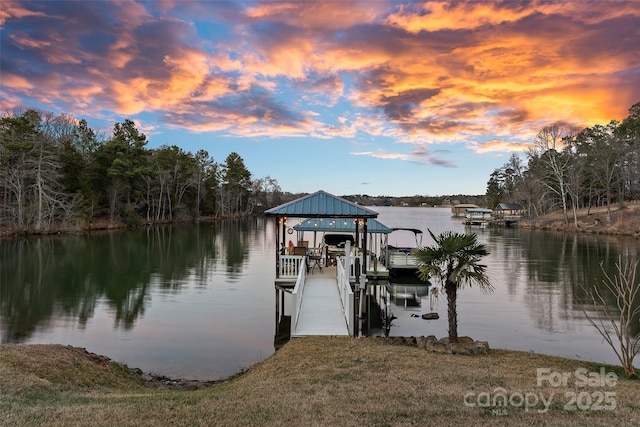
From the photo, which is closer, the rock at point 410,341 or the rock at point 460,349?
the rock at point 460,349

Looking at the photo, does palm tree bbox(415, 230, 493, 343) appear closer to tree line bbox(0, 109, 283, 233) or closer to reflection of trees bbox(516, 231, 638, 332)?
reflection of trees bbox(516, 231, 638, 332)

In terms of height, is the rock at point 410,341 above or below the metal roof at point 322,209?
below

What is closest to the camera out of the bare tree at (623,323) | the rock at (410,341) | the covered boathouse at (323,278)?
the bare tree at (623,323)

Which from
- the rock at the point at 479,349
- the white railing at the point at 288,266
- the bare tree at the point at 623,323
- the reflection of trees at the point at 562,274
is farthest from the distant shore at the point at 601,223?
the rock at the point at 479,349

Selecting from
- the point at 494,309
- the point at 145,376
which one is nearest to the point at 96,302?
the point at 145,376

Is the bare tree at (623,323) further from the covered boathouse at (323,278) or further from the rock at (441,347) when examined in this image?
the covered boathouse at (323,278)

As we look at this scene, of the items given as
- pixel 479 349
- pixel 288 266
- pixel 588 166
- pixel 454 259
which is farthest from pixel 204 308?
pixel 588 166

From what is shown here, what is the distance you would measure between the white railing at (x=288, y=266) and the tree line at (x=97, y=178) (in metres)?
32.2

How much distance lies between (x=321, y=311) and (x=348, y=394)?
527cm

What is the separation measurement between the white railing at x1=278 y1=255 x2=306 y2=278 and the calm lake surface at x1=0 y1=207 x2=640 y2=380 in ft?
4.59

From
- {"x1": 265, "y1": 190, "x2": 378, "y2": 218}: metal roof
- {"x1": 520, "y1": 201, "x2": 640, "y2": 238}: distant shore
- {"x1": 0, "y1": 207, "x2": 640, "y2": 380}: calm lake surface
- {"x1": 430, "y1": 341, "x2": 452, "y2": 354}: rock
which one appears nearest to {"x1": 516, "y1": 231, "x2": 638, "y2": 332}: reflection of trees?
{"x1": 0, "y1": 207, "x2": 640, "y2": 380}: calm lake surface

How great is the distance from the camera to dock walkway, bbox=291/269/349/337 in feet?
30.2

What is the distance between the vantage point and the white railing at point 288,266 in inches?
534

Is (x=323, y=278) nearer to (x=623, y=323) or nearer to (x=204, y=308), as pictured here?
(x=204, y=308)
